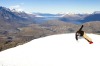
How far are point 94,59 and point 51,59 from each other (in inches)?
134

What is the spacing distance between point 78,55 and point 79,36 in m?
3.52

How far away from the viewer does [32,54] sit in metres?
17.8

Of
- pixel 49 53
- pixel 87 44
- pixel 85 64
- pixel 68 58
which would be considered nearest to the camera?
pixel 85 64

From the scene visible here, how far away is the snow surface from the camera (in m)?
15.9

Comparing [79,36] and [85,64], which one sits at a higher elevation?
[79,36]

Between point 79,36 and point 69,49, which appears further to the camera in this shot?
point 79,36

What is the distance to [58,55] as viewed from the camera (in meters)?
17.1

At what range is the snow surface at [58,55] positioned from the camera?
1585cm

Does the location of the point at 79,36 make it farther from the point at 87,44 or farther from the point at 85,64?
the point at 85,64

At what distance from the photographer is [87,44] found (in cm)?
1880

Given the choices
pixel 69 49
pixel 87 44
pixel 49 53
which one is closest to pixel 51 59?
pixel 49 53

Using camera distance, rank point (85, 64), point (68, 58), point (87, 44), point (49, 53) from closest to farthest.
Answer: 1. point (85, 64)
2. point (68, 58)
3. point (49, 53)
4. point (87, 44)

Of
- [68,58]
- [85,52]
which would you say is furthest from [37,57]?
[85,52]

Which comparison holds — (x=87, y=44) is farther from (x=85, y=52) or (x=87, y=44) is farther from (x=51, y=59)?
(x=51, y=59)
